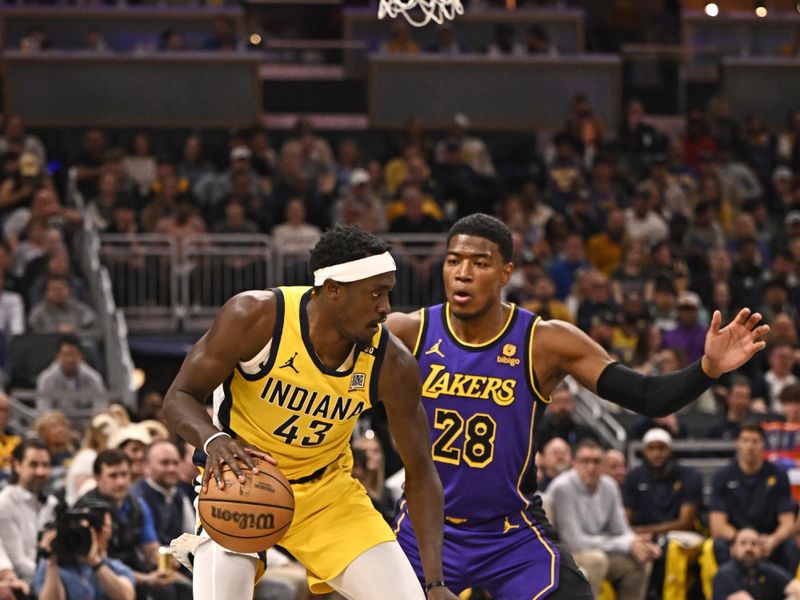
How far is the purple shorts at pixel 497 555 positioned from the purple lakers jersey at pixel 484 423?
0.20 ft

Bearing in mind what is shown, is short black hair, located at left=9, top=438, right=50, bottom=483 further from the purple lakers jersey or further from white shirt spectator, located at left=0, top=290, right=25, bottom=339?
the purple lakers jersey

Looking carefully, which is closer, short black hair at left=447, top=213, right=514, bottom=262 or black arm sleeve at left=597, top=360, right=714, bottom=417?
black arm sleeve at left=597, top=360, right=714, bottom=417

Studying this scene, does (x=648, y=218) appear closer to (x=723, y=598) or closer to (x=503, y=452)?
(x=723, y=598)

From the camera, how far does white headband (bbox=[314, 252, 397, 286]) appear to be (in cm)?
567

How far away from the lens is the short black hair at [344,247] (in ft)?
18.7

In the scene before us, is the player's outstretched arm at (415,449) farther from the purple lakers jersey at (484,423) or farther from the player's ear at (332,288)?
the purple lakers jersey at (484,423)

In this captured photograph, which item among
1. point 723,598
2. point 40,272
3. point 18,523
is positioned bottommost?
point 723,598

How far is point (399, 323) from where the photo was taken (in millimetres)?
6910

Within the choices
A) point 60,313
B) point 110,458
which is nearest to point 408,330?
point 110,458

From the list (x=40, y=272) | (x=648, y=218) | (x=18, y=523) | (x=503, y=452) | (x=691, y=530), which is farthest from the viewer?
(x=648, y=218)

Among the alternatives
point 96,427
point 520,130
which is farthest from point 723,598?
point 520,130

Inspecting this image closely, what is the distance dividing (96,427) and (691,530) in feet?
15.2

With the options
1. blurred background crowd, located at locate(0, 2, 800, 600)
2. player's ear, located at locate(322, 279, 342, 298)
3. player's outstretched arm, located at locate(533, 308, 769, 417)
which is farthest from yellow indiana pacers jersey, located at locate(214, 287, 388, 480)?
blurred background crowd, located at locate(0, 2, 800, 600)

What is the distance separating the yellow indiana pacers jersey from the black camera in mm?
3320
